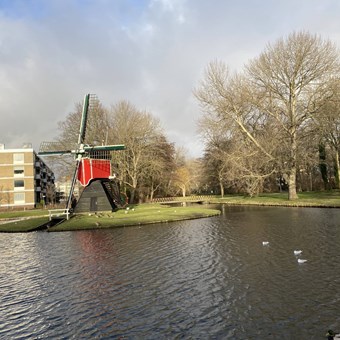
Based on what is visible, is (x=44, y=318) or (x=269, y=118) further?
(x=269, y=118)

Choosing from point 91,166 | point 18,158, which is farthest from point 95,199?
point 18,158

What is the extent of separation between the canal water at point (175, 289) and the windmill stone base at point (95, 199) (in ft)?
57.3

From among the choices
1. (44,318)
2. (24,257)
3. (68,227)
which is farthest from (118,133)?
(44,318)

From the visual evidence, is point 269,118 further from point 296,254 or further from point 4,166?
point 4,166

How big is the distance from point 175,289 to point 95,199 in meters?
27.8

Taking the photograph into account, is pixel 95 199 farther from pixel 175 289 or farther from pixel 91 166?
pixel 175 289

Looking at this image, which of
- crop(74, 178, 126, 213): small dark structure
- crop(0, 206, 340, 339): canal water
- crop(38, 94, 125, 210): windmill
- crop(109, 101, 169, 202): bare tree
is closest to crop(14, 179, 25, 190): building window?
crop(109, 101, 169, 202): bare tree

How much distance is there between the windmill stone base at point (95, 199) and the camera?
1432 inches

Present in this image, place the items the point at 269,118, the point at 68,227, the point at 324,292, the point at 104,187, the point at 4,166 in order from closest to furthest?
the point at 324,292 → the point at 68,227 → the point at 104,187 → the point at 269,118 → the point at 4,166

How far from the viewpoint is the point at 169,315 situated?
8.27 meters

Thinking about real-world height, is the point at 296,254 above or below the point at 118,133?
below

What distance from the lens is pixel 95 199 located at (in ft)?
120

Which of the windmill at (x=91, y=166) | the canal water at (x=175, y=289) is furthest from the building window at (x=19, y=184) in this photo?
the canal water at (x=175, y=289)

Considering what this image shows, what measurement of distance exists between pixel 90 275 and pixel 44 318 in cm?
380
